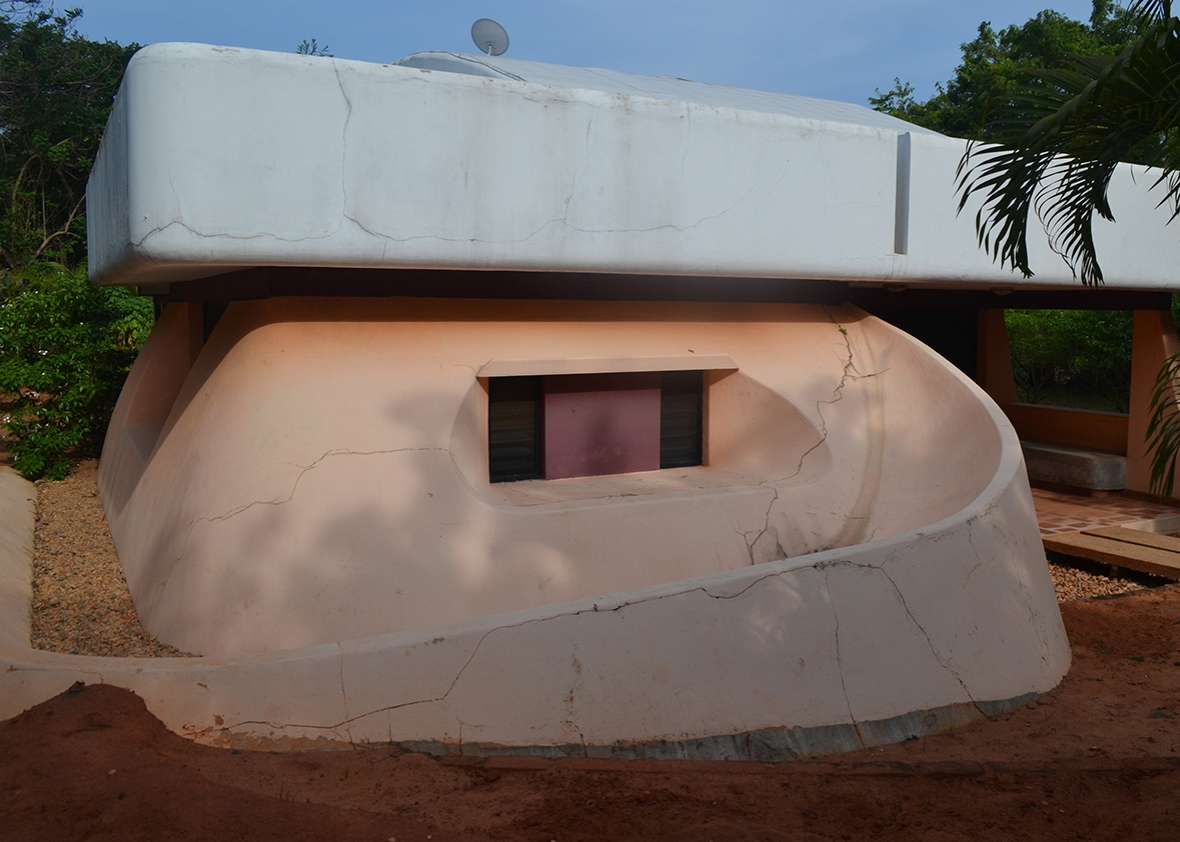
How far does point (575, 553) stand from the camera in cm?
593

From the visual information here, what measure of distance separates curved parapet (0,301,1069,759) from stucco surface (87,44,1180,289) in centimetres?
88

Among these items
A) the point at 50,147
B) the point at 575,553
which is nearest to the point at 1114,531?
the point at 575,553

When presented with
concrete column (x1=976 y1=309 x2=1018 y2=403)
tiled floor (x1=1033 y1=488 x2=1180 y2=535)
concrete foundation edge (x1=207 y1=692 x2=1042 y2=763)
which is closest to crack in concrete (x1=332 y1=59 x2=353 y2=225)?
concrete foundation edge (x1=207 y1=692 x2=1042 y2=763)

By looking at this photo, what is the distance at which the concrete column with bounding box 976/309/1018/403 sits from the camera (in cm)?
1273

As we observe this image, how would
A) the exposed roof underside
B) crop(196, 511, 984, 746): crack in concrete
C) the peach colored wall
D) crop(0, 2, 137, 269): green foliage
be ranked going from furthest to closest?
crop(0, 2, 137, 269): green foliage → the exposed roof underside → the peach colored wall → crop(196, 511, 984, 746): crack in concrete

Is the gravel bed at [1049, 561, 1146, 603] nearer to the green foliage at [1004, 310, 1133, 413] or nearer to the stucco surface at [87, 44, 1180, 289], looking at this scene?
the stucco surface at [87, 44, 1180, 289]

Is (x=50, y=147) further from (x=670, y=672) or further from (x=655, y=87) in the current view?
(x=670, y=672)

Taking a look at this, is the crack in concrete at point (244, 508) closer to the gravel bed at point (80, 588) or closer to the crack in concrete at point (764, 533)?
the gravel bed at point (80, 588)

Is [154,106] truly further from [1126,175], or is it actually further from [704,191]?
[1126,175]

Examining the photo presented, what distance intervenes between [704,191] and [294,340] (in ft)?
9.38

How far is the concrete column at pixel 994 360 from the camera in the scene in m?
12.7

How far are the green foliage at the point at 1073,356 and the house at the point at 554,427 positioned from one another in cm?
984

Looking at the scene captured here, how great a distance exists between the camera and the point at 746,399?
7340 mm

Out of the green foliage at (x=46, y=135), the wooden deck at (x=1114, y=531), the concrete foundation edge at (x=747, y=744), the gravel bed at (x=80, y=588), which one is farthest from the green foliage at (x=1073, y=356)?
the green foliage at (x=46, y=135)
